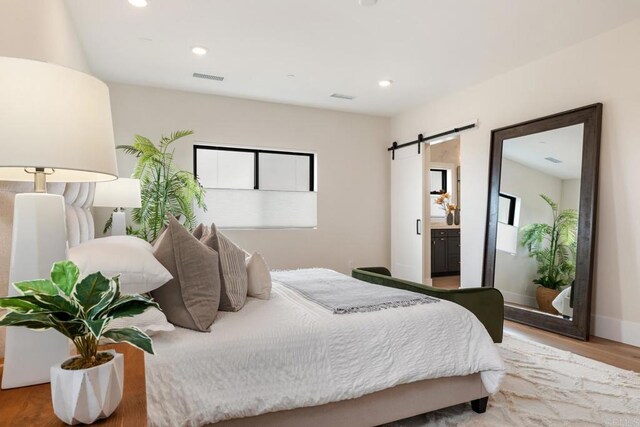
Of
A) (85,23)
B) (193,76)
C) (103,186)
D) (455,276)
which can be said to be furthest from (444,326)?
(455,276)

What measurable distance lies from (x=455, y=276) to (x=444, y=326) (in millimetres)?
5760

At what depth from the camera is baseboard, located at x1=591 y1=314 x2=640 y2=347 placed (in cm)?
318

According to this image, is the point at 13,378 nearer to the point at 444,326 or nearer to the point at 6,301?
the point at 6,301

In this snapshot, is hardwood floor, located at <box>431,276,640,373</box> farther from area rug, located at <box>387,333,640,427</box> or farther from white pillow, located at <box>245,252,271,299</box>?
white pillow, located at <box>245,252,271,299</box>

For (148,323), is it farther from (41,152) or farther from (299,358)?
(41,152)

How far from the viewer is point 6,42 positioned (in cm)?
160

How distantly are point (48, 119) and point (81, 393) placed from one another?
62 cm

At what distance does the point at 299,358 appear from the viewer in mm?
1576

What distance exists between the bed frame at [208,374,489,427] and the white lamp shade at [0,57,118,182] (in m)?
1.08

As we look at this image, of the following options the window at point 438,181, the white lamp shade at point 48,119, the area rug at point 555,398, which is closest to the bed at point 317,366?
the area rug at point 555,398

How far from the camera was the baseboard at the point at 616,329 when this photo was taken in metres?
3.18

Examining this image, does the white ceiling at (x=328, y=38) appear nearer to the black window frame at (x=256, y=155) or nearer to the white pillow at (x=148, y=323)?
the black window frame at (x=256, y=155)

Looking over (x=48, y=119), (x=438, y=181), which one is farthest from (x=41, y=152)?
(x=438, y=181)

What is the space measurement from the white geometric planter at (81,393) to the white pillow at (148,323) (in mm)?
633
